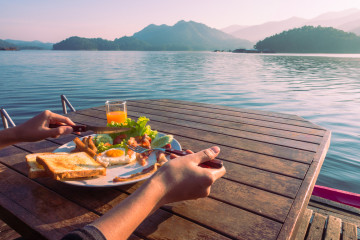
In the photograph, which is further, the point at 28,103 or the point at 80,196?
the point at 28,103

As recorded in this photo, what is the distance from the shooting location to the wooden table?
142 centimetres

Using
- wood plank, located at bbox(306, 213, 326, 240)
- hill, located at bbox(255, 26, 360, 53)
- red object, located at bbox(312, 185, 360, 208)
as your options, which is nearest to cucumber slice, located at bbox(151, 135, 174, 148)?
wood plank, located at bbox(306, 213, 326, 240)

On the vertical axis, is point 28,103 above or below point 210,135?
below

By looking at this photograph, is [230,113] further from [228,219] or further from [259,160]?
[228,219]

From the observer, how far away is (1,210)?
5.19 feet

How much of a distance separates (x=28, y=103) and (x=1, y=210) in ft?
53.2

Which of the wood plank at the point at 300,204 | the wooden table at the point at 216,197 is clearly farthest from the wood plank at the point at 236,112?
the wood plank at the point at 300,204

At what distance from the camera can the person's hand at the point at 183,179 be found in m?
1.32

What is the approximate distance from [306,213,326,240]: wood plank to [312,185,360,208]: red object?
2.17 ft

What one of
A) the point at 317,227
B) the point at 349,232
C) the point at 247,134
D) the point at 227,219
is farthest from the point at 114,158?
the point at 349,232

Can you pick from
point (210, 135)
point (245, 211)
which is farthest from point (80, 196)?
point (210, 135)

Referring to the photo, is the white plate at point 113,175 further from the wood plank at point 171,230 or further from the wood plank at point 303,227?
the wood plank at point 303,227

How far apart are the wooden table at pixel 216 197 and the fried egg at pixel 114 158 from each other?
8.7 inches

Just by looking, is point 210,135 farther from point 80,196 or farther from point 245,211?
point 80,196
